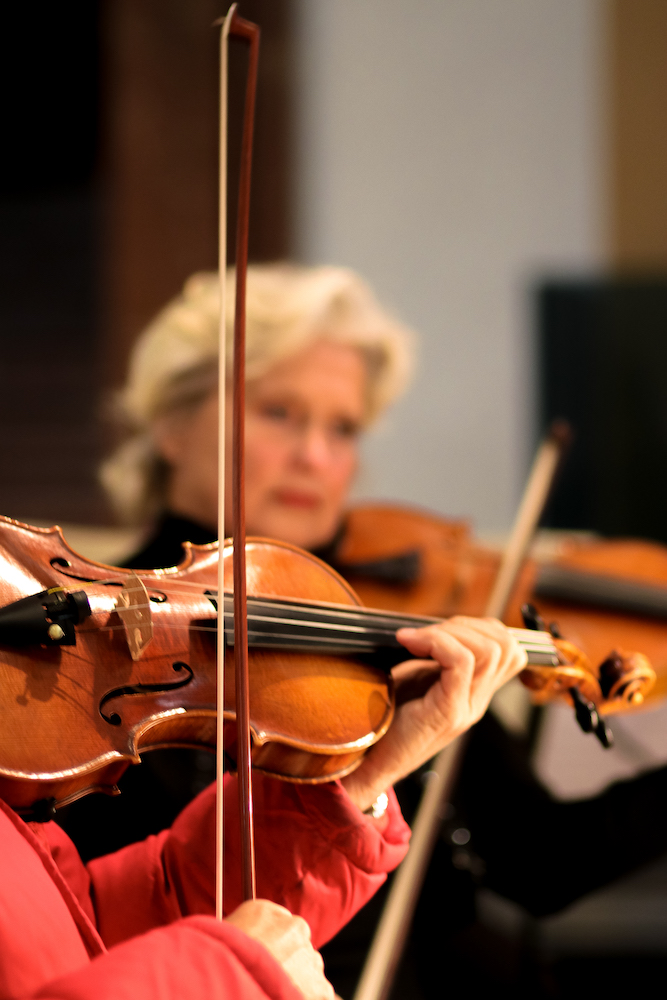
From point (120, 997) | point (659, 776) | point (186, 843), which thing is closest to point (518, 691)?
point (659, 776)

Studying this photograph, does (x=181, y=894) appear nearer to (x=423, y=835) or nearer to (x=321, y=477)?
(x=423, y=835)

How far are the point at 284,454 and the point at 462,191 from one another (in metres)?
1.66

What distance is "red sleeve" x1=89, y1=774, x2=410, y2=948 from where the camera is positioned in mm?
519

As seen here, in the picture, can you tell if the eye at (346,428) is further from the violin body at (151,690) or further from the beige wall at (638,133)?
the beige wall at (638,133)

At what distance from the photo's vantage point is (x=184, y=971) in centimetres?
36

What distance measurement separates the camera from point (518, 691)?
155 cm

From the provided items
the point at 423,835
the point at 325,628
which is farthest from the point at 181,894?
the point at 423,835

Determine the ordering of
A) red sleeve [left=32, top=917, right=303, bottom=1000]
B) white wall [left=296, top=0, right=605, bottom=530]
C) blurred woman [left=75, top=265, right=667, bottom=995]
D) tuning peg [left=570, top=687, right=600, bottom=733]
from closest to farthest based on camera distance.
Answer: red sleeve [left=32, top=917, right=303, bottom=1000], tuning peg [left=570, top=687, right=600, bottom=733], blurred woman [left=75, top=265, right=667, bottom=995], white wall [left=296, top=0, right=605, bottom=530]

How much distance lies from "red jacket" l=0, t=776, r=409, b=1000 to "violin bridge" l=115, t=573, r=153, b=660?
10 cm

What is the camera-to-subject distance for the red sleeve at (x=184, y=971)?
13.7 inches

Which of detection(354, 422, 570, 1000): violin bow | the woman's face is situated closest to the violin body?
detection(354, 422, 570, 1000): violin bow

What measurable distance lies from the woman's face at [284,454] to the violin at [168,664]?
1.65 feet

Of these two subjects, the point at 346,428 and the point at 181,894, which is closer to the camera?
the point at 181,894

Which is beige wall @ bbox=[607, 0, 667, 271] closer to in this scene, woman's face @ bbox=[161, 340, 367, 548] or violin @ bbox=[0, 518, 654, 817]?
woman's face @ bbox=[161, 340, 367, 548]
